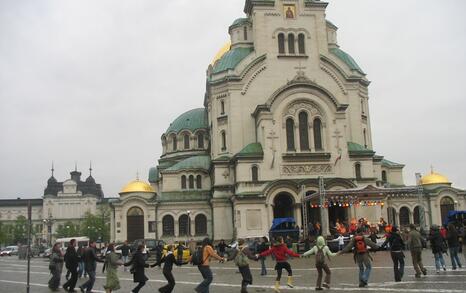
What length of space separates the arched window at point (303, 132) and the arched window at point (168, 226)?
613 inches

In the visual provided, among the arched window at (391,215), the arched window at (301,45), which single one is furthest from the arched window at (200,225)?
the arched window at (301,45)

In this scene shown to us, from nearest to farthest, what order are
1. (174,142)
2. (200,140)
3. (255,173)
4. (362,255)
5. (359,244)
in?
(362,255) → (359,244) → (255,173) → (200,140) → (174,142)

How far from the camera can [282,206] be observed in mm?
53969

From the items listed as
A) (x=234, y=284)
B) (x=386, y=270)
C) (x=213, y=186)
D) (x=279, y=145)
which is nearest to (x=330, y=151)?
(x=279, y=145)

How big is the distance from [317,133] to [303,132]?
4.47ft

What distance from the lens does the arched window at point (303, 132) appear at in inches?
2094

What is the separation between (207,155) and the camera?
6619cm

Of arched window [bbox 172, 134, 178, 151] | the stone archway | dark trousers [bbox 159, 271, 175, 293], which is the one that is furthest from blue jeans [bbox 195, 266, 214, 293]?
arched window [bbox 172, 134, 178, 151]

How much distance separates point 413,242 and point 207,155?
155 feet

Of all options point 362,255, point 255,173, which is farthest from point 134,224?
point 362,255

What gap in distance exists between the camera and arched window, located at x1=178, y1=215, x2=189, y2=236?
187 feet

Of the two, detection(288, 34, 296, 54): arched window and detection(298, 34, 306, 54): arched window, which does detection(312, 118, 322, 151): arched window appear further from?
detection(288, 34, 296, 54): arched window

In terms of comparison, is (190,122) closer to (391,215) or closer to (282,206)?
(282,206)

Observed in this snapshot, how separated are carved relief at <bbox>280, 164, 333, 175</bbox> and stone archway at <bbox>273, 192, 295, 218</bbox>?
2.32 metres
